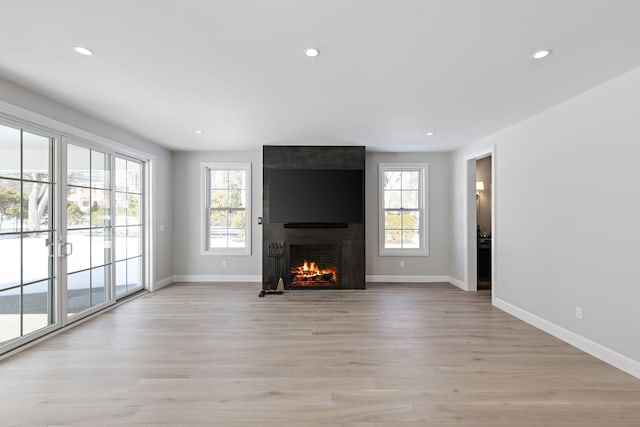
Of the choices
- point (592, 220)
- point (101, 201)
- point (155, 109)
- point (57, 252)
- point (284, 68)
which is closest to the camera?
point (284, 68)

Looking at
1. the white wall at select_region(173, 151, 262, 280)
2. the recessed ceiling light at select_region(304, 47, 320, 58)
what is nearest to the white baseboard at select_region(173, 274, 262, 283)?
the white wall at select_region(173, 151, 262, 280)

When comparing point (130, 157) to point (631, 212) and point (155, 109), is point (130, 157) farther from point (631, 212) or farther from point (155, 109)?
point (631, 212)

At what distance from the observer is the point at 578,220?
316 centimetres

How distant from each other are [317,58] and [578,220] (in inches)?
120

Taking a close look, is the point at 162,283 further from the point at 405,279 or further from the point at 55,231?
the point at 405,279

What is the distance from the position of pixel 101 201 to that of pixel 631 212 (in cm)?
589

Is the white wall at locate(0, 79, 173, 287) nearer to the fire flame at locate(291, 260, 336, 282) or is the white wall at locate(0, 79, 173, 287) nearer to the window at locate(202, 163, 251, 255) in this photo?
the window at locate(202, 163, 251, 255)

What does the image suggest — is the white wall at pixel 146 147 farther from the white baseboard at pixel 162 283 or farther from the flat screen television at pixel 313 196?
the flat screen television at pixel 313 196

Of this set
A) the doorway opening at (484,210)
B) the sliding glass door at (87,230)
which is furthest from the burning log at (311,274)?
the doorway opening at (484,210)

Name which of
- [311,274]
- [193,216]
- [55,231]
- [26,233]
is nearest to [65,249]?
[55,231]

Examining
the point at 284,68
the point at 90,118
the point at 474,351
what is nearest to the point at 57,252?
the point at 90,118

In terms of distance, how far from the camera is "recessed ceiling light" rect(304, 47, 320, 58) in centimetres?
231

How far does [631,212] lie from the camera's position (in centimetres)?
265

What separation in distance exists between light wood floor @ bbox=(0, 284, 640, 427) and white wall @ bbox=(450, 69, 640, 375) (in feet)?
1.00
